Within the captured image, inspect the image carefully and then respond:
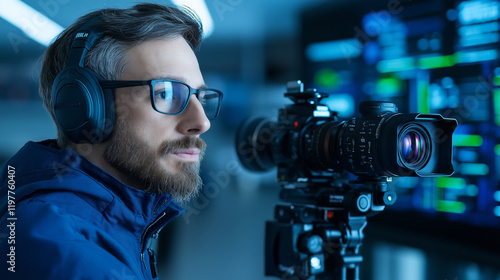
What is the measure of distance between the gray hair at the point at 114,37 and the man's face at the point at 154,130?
2cm

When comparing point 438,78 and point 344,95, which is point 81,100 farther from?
point 344,95

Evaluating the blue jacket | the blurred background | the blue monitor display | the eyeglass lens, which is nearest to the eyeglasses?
the eyeglass lens

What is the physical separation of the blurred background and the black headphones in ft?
1.03

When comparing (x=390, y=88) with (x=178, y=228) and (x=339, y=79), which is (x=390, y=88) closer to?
(x=339, y=79)

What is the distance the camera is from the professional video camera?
0.93m

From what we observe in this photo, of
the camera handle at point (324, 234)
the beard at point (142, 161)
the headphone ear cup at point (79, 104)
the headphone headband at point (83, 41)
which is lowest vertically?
the camera handle at point (324, 234)

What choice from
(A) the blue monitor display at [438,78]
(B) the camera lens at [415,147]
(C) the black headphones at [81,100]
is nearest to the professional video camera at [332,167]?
(B) the camera lens at [415,147]

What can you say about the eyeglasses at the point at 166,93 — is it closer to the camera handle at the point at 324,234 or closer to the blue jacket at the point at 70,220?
the blue jacket at the point at 70,220

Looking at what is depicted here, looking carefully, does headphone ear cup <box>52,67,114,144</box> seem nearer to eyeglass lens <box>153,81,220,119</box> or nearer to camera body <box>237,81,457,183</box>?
eyeglass lens <box>153,81,220,119</box>

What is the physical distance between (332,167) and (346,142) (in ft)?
0.41

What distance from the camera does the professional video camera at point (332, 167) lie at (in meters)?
0.93

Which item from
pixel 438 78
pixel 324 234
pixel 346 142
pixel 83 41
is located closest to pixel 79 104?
pixel 83 41

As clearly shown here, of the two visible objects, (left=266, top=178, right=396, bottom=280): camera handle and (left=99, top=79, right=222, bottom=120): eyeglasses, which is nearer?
(left=99, top=79, right=222, bottom=120): eyeglasses

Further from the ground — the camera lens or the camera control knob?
the camera control knob
